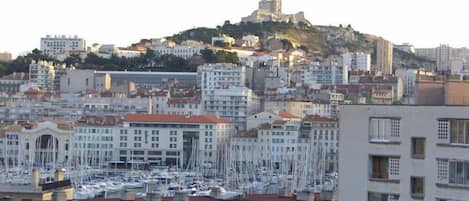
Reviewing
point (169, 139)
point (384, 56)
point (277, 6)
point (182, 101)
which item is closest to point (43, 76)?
point (182, 101)

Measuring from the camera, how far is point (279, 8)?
158m

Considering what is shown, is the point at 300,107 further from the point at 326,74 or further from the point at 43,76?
the point at 43,76

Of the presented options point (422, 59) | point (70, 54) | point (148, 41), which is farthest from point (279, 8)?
point (70, 54)

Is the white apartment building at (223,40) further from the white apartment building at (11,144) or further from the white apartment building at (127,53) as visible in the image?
the white apartment building at (11,144)

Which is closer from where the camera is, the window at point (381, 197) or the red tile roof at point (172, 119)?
the window at point (381, 197)

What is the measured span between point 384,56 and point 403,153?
120 m

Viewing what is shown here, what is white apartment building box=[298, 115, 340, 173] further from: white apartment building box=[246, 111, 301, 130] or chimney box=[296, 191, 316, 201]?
chimney box=[296, 191, 316, 201]

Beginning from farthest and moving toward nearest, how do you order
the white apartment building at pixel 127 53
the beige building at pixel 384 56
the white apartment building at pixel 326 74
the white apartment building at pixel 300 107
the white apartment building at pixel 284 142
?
the beige building at pixel 384 56 → the white apartment building at pixel 127 53 → the white apartment building at pixel 326 74 → the white apartment building at pixel 300 107 → the white apartment building at pixel 284 142

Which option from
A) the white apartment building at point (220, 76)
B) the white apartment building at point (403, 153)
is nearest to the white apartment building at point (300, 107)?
the white apartment building at point (220, 76)

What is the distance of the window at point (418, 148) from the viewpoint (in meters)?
7.49

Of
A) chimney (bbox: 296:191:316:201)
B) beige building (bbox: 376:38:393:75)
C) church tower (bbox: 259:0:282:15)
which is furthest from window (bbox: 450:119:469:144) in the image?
church tower (bbox: 259:0:282:15)

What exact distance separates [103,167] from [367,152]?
5987 cm

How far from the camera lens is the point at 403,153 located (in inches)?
297

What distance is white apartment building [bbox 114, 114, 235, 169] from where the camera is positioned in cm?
6825
